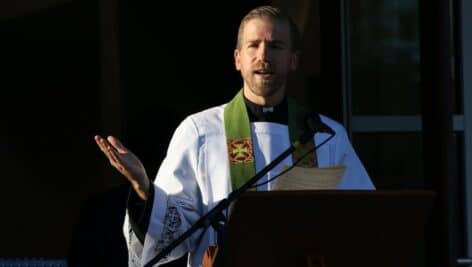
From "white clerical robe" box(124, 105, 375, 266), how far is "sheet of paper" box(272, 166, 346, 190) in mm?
301

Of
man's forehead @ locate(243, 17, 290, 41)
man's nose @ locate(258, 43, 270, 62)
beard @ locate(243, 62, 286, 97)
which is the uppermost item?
man's forehead @ locate(243, 17, 290, 41)

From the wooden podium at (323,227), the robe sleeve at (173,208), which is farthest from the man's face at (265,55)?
the wooden podium at (323,227)

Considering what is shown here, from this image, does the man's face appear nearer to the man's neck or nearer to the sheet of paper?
the man's neck

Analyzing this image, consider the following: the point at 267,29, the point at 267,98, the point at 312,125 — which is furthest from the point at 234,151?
the point at 312,125

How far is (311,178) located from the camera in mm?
3650

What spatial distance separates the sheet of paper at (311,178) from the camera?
3643 mm

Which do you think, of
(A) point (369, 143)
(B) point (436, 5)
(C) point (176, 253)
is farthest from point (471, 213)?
(C) point (176, 253)

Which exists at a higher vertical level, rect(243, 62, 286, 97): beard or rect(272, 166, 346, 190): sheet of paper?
rect(243, 62, 286, 97): beard

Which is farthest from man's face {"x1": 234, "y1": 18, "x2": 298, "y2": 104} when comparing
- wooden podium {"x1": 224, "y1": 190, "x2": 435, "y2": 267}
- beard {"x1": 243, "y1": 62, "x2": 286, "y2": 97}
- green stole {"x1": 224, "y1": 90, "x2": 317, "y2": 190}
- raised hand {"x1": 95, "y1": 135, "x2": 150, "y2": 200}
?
wooden podium {"x1": 224, "y1": 190, "x2": 435, "y2": 267}

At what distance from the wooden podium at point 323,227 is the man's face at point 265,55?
0.84 meters

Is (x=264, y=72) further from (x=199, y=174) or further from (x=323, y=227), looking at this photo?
(x=323, y=227)

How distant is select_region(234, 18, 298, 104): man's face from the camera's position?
3.91 m

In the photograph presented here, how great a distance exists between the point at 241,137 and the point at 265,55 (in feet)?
1.25

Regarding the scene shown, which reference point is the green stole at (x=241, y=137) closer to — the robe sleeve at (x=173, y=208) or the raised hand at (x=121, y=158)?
the robe sleeve at (x=173, y=208)
